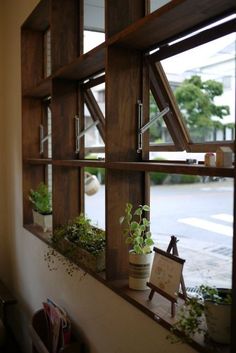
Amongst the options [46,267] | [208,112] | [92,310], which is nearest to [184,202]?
[46,267]

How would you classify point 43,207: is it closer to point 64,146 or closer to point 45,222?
point 45,222

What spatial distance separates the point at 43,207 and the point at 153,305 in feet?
4.71

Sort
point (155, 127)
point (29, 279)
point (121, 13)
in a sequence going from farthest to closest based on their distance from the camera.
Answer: point (29, 279), point (155, 127), point (121, 13)

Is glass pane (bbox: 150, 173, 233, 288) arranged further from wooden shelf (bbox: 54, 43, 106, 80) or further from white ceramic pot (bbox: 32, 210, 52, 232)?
white ceramic pot (bbox: 32, 210, 52, 232)

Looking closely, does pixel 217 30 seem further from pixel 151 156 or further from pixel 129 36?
pixel 151 156

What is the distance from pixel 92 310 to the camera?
1.79 meters

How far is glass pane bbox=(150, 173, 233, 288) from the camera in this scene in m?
1.63

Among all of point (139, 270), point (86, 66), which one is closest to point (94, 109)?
point (86, 66)

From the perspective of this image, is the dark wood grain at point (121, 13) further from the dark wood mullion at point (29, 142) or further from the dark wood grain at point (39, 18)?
the dark wood mullion at point (29, 142)

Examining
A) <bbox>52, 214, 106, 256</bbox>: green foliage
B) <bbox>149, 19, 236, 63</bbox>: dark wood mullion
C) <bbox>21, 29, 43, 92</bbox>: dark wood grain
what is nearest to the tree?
<bbox>149, 19, 236, 63</bbox>: dark wood mullion

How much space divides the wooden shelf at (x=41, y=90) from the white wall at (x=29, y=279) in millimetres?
223

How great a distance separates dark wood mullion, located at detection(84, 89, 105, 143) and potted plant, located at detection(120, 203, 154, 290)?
0.78 m

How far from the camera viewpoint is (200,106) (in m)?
1.48

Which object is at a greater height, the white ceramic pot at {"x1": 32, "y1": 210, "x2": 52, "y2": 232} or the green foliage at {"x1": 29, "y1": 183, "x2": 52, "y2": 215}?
the green foliage at {"x1": 29, "y1": 183, "x2": 52, "y2": 215}
